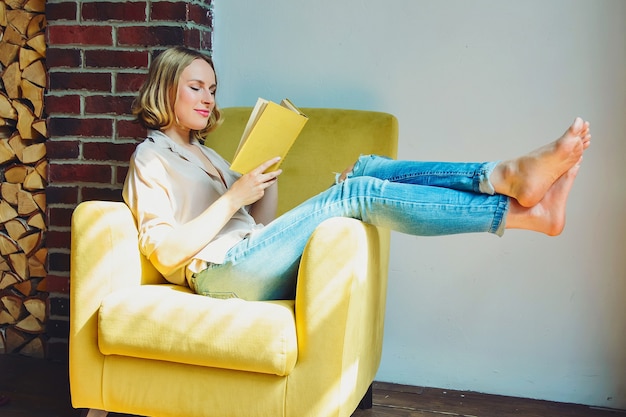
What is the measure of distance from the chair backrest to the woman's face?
0.34 meters

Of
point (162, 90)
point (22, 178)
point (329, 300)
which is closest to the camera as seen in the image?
point (329, 300)

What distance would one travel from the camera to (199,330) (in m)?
1.62

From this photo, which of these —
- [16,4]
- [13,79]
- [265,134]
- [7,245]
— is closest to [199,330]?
[265,134]

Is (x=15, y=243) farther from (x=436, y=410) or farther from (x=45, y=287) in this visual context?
(x=436, y=410)

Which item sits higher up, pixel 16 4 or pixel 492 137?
pixel 16 4

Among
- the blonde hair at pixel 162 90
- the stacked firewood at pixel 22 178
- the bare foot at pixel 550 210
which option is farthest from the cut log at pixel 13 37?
the bare foot at pixel 550 210

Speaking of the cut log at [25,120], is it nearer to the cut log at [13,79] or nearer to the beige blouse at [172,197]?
the cut log at [13,79]

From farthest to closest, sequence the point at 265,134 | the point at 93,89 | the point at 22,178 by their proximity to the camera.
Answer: the point at 22,178 → the point at 93,89 → the point at 265,134

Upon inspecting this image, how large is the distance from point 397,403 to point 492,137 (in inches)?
33.4

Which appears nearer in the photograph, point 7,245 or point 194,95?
point 194,95

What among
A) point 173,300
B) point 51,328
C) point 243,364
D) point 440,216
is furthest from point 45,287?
point 440,216

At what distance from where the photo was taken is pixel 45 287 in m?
2.54

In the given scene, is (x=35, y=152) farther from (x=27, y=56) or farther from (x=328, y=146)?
(x=328, y=146)

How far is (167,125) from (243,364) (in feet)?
2.38
